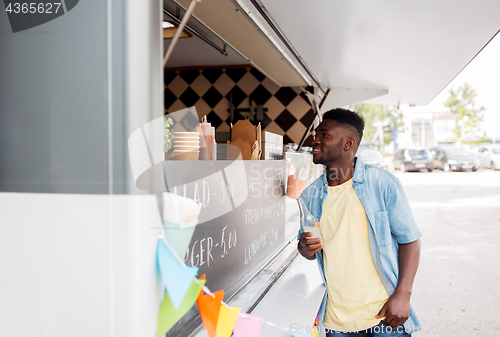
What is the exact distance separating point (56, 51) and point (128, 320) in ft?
1.86

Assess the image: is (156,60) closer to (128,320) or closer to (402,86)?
(128,320)

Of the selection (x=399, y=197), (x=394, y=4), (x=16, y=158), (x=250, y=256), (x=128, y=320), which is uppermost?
(x=394, y=4)

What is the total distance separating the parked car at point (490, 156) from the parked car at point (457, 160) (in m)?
1.30

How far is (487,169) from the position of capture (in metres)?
18.8

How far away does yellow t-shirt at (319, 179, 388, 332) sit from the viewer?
1740 mm

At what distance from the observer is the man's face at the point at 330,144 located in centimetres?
198

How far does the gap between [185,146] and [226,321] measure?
802mm

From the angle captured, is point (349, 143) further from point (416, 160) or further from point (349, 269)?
point (416, 160)

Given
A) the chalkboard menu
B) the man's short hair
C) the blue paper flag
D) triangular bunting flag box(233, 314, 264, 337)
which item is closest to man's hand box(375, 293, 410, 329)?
the chalkboard menu

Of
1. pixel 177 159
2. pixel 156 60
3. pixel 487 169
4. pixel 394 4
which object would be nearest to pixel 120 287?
pixel 156 60

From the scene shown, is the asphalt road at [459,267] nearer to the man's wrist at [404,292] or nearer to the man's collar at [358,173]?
the man's wrist at [404,292]

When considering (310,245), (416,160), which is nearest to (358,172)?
→ (310,245)

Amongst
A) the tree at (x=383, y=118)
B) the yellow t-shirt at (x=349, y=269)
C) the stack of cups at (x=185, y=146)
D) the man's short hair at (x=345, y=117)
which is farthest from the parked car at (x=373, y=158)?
the stack of cups at (x=185, y=146)

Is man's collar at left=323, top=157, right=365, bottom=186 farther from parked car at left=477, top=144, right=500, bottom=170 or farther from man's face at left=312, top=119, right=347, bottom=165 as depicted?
parked car at left=477, top=144, right=500, bottom=170
